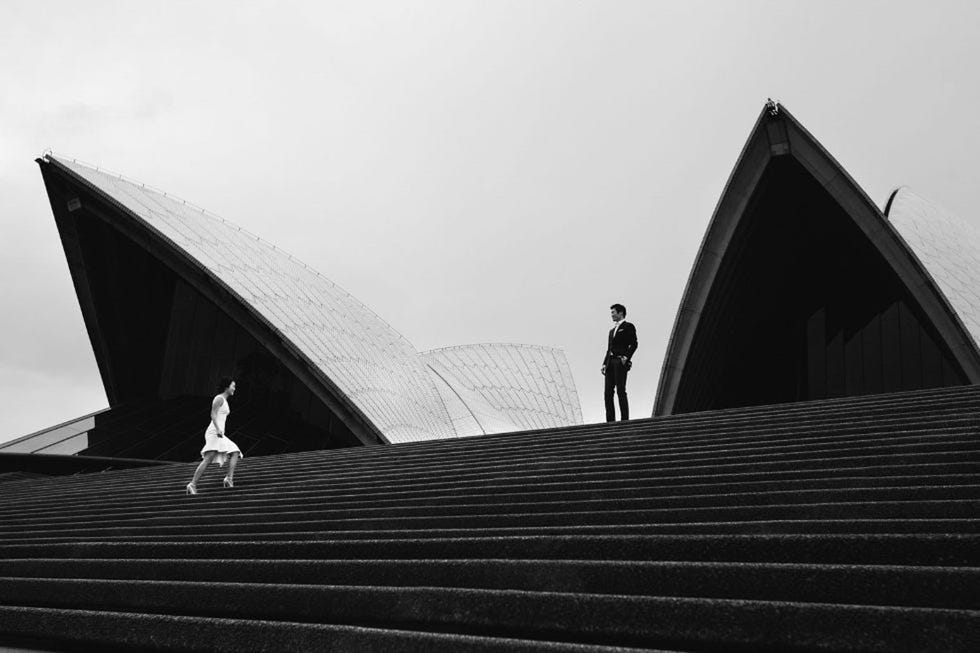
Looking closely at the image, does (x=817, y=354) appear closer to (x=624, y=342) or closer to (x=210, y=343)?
(x=624, y=342)

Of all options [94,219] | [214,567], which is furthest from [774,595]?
[94,219]

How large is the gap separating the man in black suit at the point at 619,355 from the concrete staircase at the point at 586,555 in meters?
2.30

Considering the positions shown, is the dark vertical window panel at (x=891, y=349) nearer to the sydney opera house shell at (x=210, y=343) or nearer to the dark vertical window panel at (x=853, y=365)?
the dark vertical window panel at (x=853, y=365)

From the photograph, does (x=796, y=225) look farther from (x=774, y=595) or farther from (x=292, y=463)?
(x=774, y=595)

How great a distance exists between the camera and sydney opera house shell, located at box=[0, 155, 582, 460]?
53.2 ft

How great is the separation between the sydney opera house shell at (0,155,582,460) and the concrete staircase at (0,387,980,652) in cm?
1068

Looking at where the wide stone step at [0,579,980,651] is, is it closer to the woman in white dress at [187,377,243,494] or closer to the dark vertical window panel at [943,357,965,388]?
the woman in white dress at [187,377,243,494]

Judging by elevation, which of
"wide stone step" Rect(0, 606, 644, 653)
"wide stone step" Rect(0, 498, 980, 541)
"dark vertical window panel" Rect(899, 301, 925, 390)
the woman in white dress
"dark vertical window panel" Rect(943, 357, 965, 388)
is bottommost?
"wide stone step" Rect(0, 606, 644, 653)

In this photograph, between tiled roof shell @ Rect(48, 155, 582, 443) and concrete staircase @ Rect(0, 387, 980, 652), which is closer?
concrete staircase @ Rect(0, 387, 980, 652)

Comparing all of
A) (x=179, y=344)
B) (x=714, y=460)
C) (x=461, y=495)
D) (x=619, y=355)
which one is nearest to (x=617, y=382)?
(x=619, y=355)

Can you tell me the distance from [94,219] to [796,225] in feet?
52.0

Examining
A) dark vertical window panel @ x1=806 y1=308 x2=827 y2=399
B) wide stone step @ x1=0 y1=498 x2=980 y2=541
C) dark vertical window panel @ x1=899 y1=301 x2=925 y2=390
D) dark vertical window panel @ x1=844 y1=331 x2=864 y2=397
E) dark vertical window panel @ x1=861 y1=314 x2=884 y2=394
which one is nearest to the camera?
wide stone step @ x1=0 y1=498 x2=980 y2=541

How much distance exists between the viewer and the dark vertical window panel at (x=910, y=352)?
13.8m

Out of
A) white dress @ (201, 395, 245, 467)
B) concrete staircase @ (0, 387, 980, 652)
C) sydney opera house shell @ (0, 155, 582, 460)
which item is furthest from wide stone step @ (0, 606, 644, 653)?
sydney opera house shell @ (0, 155, 582, 460)
